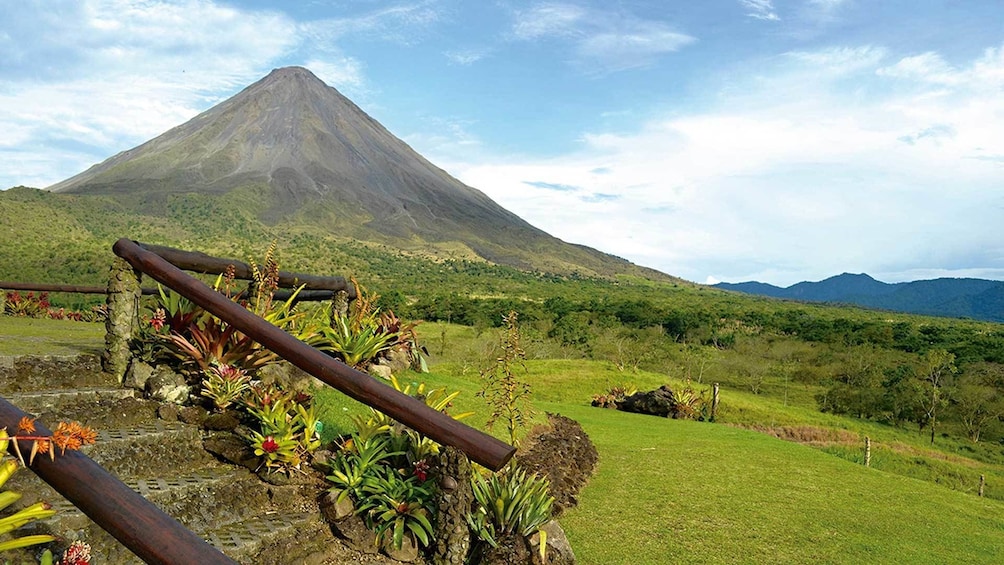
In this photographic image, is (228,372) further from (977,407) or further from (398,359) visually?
(977,407)

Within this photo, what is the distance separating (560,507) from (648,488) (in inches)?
71.7

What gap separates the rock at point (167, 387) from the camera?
437 centimetres

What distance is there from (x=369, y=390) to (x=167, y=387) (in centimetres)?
233

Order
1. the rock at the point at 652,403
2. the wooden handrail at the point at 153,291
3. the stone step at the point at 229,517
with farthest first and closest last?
the rock at the point at 652,403 < the wooden handrail at the point at 153,291 < the stone step at the point at 229,517

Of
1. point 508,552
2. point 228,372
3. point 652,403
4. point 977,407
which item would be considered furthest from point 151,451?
point 977,407

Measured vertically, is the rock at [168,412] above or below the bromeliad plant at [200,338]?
below

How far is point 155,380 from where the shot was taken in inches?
174

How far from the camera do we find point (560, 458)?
801cm

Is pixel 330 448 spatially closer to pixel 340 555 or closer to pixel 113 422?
pixel 340 555

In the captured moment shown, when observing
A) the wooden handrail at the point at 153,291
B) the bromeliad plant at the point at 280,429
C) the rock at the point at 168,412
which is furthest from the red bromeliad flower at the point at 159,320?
the bromeliad plant at the point at 280,429

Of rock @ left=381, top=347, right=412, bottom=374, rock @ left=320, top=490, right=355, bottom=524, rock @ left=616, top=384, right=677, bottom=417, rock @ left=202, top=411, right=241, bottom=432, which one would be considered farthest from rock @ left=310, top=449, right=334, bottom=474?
rock @ left=616, top=384, right=677, bottom=417

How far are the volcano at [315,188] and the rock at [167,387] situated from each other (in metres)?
134

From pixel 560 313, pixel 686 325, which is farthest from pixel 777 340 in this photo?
pixel 560 313

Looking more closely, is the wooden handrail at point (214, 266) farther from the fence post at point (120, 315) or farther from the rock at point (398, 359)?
the rock at point (398, 359)
